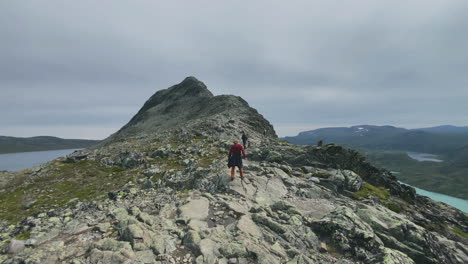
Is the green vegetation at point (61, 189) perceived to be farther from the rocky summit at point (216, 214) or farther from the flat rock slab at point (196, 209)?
the flat rock slab at point (196, 209)

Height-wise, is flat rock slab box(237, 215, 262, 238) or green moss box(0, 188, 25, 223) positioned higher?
flat rock slab box(237, 215, 262, 238)

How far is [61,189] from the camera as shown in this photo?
28734 mm

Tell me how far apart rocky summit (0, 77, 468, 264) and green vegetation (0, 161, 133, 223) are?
7.2 inches

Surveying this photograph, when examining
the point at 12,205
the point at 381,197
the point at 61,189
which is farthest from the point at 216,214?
the point at 12,205

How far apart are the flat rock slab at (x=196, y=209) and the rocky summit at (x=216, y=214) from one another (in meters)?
0.07

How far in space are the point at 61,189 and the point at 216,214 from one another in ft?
88.6

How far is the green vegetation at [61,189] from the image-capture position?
78.5 feet

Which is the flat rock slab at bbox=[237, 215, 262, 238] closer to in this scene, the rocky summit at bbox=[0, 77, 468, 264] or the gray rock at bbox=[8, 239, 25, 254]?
the rocky summit at bbox=[0, 77, 468, 264]

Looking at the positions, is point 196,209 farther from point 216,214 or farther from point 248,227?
point 248,227

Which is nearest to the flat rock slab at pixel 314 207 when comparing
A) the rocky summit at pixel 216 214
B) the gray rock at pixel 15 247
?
the rocky summit at pixel 216 214

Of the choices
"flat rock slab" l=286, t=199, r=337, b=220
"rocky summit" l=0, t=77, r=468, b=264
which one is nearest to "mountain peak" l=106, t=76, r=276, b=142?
"rocky summit" l=0, t=77, r=468, b=264

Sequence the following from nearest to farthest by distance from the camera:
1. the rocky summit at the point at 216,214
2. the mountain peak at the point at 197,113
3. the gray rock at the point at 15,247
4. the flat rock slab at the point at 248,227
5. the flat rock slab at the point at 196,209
Result: the gray rock at the point at 15,247 < the rocky summit at the point at 216,214 < the flat rock slab at the point at 248,227 < the flat rock slab at the point at 196,209 < the mountain peak at the point at 197,113

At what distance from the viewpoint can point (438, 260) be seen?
15891 millimetres

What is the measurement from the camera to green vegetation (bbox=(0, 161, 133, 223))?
2394 cm
